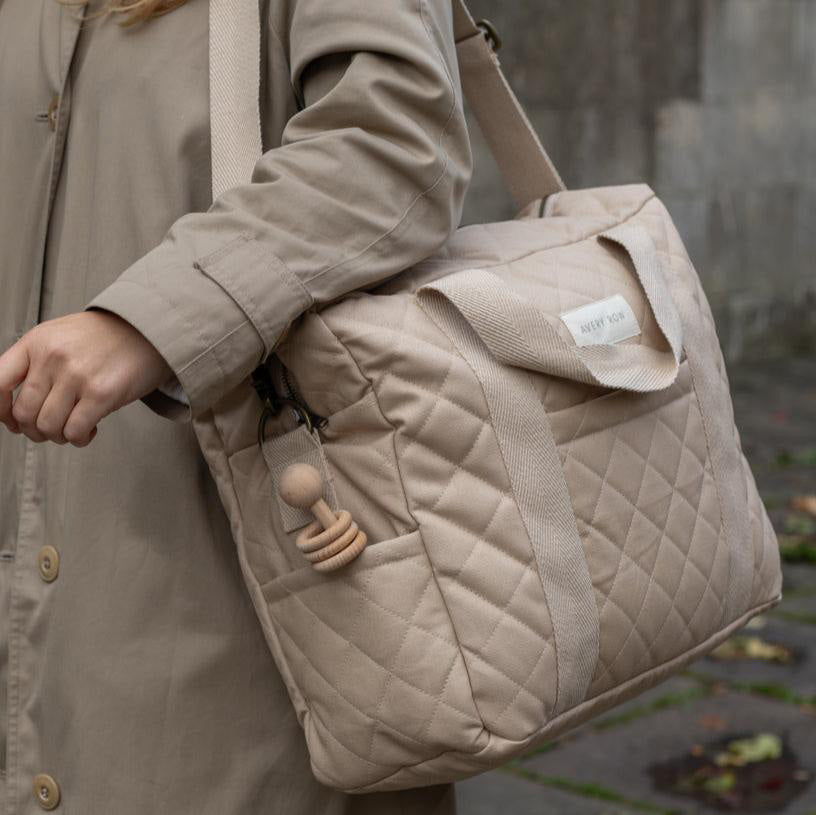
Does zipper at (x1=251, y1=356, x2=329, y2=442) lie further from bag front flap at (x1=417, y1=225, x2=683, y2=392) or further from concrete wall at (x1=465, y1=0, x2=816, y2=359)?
concrete wall at (x1=465, y1=0, x2=816, y2=359)

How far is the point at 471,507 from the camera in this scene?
148cm

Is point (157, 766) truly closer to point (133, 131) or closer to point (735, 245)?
point (133, 131)

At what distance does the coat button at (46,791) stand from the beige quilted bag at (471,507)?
1.02 ft

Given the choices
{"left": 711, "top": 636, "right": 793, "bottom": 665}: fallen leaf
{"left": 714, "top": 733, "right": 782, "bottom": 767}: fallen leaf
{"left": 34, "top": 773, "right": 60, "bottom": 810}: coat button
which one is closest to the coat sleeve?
{"left": 34, "top": 773, "right": 60, "bottom": 810}: coat button

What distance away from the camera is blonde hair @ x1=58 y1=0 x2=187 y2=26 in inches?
63.3

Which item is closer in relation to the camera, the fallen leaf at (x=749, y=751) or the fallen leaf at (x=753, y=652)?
the fallen leaf at (x=749, y=751)

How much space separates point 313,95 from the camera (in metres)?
1.54

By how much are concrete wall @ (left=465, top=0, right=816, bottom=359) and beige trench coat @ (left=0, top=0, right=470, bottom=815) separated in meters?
4.55

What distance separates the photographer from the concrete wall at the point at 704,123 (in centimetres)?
676

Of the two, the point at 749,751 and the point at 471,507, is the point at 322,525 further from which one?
the point at 749,751

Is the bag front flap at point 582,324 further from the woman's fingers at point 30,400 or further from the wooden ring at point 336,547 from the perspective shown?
the woman's fingers at point 30,400

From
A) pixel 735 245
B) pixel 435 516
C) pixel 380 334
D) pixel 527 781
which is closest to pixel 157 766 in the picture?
pixel 435 516

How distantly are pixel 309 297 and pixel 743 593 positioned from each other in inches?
27.3

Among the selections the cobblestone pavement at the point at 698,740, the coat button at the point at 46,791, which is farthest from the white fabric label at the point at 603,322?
the cobblestone pavement at the point at 698,740
